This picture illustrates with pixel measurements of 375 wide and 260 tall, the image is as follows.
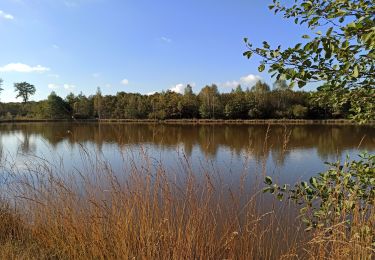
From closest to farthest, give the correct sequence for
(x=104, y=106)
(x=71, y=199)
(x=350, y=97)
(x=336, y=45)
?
1. (x=336, y=45)
2. (x=350, y=97)
3. (x=71, y=199)
4. (x=104, y=106)

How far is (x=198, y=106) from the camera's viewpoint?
72.2 metres

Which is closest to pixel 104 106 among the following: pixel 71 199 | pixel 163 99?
pixel 163 99

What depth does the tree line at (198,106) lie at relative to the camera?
217 feet

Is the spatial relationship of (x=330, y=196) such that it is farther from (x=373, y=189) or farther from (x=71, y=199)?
(x=71, y=199)

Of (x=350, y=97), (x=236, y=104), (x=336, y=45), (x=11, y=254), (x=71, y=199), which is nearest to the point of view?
(x=336, y=45)

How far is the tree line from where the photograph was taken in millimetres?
66000

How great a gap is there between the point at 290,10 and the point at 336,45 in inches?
32.7

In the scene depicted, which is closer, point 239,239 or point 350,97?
point 350,97

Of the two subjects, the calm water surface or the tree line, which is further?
the tree line

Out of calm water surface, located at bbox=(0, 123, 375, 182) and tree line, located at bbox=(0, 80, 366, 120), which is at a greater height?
tree line, located at bbox=(0, 80, 366, 120)

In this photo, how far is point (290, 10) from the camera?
2535 millimetres

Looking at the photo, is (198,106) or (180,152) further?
(198,106)

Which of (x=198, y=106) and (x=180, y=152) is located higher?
(x=198, y=106)

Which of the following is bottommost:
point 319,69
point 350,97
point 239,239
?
point 239,239
